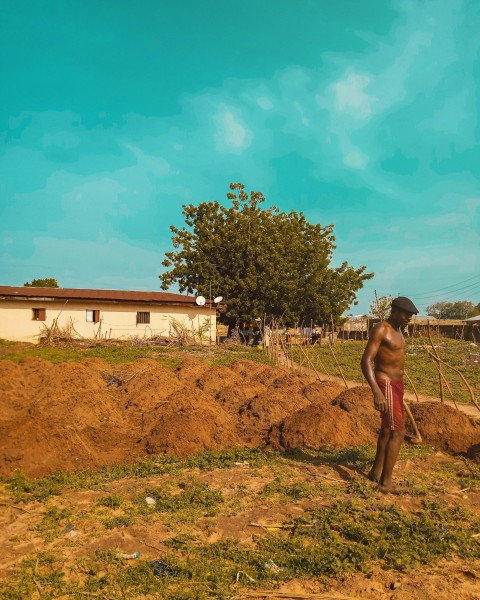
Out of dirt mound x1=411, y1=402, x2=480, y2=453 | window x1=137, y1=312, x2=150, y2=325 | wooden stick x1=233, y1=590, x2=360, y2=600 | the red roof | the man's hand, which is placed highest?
the red roof

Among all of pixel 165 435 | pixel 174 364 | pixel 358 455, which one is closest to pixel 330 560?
pixel 358 455

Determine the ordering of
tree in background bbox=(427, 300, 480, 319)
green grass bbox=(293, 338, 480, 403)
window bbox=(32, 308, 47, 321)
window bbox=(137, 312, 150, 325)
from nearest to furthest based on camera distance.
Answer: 1. green grass bbox=(293, 338, 480, 403)
2. window bbox=(32, 308, 47, 321)
3. window bbox=(137, 312, 150, 325)
4. tree in background bbox=(427, 300, 480, 319)

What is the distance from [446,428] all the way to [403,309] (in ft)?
10.5

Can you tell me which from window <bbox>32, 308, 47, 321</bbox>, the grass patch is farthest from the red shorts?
window <bbox>32, 308, 47, 321</bbox>

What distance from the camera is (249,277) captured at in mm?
28719

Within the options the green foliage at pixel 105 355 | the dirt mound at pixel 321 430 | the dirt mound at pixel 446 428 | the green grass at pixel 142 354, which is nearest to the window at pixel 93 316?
the green grass at pixel 142 354

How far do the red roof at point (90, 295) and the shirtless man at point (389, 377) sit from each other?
20996 millimetres

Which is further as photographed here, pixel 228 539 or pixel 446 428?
pixel 446 428

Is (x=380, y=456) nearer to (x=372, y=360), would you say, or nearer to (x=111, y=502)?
(x=372, y=360)

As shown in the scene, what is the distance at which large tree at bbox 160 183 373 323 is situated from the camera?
28891 mm

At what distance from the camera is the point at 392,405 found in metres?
4.66


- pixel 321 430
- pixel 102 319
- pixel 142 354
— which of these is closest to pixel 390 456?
pixel 321 430

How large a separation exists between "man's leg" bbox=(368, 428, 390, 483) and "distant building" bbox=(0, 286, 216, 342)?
2075cm

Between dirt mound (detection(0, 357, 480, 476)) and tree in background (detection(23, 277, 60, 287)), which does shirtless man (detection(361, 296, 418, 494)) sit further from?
tree in background (detection(23, 277, 60, 287))
